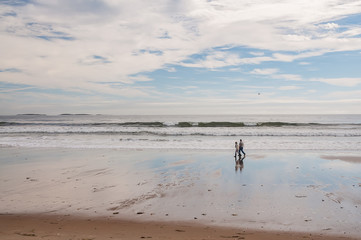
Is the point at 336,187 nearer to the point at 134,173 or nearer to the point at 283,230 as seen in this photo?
the point at 283,230

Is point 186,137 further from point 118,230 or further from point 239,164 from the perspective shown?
point 118,230

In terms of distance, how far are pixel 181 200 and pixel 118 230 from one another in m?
2.66

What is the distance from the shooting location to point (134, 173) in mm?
12219

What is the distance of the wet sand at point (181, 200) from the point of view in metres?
6.25

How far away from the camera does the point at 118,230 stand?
6199mm

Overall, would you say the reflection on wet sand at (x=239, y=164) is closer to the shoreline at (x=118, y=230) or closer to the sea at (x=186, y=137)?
the sea at (x=186, y=137)

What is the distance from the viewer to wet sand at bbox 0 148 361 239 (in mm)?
6254

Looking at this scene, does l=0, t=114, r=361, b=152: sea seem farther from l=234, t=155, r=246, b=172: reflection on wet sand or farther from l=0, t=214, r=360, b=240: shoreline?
l=0, t=214, r=360, b=240: shoreline

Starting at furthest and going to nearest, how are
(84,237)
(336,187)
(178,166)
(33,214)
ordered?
1. (178,166)
2. (336,187)
3. (33,214)
4. (84,237)

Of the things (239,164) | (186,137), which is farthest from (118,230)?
(186,137)

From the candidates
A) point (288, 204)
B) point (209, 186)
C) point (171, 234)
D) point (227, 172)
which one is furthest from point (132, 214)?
point (227, 172)

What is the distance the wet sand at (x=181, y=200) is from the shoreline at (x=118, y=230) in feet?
0.07

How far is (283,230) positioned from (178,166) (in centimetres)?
802

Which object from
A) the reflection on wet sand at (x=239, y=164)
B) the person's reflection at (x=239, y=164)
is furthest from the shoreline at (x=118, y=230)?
the reflection on wet sand at (x=239, y=164)
